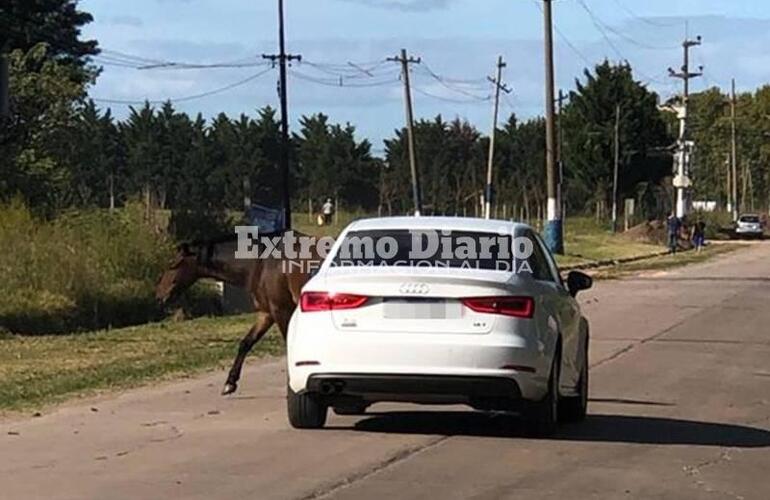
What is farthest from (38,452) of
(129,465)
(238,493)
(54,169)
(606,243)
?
(606,243)

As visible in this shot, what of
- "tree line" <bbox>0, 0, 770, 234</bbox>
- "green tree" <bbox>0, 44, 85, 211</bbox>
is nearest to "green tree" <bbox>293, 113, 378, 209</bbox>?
"tree line" <bbox>0, 0, 770, 234</bbox>

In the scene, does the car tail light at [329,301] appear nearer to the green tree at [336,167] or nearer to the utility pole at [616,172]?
the utility pole at [616,172]

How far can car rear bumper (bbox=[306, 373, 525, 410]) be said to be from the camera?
10.8 metres

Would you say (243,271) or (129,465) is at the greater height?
(243,271)

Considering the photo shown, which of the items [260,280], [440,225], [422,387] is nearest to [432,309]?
[422,387]

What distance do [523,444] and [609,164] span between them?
7488 cm

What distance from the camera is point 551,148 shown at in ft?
166

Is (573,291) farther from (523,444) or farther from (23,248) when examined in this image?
(23,248)

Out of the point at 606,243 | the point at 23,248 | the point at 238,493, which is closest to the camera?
the point at 238,493

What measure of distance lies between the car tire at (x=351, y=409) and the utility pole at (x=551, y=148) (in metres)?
37.9

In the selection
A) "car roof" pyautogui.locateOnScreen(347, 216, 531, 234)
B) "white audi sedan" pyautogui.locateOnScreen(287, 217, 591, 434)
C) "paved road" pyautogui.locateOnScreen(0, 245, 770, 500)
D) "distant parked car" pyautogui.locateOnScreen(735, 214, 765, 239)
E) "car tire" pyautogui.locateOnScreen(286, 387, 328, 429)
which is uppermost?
"car roof" pyautogui.locateOnScreen(347, 216, 531, 234)

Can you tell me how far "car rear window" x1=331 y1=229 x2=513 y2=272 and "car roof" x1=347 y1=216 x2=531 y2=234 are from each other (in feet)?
0.19

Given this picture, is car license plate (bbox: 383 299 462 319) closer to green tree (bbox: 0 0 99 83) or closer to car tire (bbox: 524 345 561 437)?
car tire (bbox: 524 345 561 437)

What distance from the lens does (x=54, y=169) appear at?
45.4m
